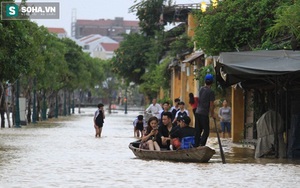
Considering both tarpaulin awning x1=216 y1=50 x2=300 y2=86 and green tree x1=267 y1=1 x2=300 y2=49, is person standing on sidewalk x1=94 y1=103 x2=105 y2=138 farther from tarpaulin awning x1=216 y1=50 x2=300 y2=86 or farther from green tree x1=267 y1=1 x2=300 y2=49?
tarpaulin awning x1=216 y1=50 x2=300 y2=86

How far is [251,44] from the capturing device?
32.7 meters

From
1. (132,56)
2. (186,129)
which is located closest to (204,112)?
(186,129)

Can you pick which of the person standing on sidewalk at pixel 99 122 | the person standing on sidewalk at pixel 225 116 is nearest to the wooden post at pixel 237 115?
the person standing on sidewalk at pixel 225 116

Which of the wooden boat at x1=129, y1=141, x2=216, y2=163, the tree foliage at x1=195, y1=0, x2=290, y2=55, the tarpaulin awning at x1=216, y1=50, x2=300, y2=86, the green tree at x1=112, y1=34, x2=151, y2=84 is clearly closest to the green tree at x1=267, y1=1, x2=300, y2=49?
the tarpaulin awning at x1=216, y1=50, x2=300, y2=86

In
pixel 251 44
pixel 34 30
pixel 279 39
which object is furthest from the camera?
pixel 34 30

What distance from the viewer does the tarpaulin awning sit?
23.1 meters

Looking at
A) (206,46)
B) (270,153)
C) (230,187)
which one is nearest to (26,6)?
(206,46)

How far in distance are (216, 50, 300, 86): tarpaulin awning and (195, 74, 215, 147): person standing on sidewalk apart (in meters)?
0.65

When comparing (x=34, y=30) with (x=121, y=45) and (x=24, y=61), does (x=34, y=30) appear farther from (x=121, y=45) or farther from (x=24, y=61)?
(x=121, y=45)

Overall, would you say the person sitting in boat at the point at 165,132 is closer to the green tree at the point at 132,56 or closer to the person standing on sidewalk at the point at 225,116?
the person standing on sidewalk at the point at 225,116

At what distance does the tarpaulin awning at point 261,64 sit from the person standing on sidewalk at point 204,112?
65 centimetres

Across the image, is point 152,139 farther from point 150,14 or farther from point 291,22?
point 150,14

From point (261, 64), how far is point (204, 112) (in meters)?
1.77

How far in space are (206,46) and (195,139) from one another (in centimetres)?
1139
